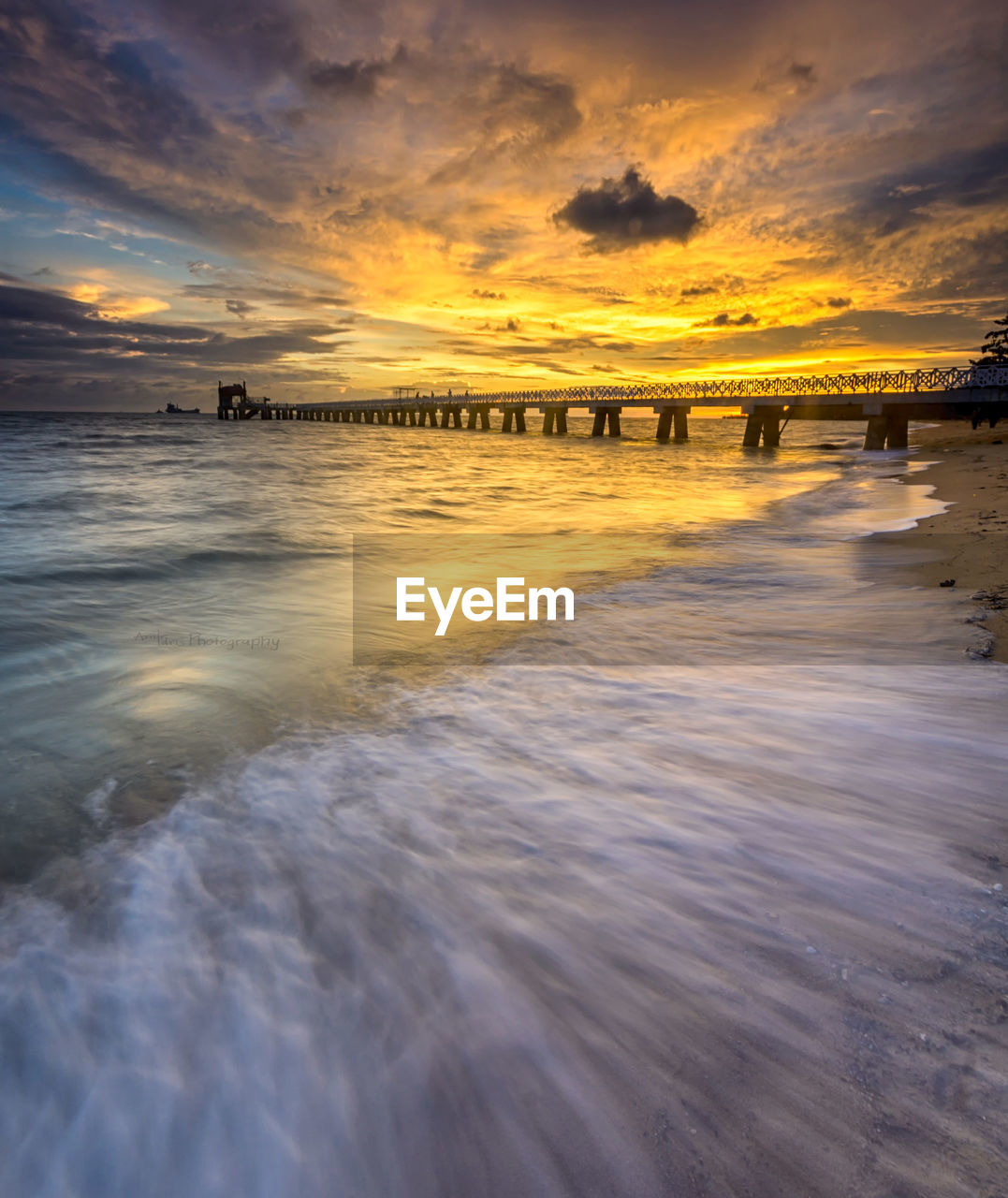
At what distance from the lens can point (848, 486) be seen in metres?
20.8

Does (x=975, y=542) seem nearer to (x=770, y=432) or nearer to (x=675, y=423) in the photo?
(x=770, y=432)

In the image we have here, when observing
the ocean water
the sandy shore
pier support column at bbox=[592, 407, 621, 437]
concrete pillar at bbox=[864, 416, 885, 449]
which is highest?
pier support column at bbox=[592, 407, 621, 437]

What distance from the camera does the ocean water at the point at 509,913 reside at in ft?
5.71

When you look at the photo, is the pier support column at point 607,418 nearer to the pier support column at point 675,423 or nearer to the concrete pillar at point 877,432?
the pier support column at point 675,423

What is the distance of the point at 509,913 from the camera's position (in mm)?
2598

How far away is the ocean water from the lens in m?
1.74

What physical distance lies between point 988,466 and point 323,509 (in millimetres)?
20963

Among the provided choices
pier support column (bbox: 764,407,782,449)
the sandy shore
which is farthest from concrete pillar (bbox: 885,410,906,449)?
the sandy shore

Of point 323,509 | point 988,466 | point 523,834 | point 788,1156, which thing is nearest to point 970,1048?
point 788,1156

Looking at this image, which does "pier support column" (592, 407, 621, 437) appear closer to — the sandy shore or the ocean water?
the sandy shore

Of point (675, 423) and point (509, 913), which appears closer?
point (509, 913)

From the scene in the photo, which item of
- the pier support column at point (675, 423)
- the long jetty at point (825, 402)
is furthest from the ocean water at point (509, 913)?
the pier support column at point (675, 423)

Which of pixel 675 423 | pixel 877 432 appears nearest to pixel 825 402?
pixel 877 432

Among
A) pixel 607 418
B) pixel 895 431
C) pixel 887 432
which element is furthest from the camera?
pixel 607 418
